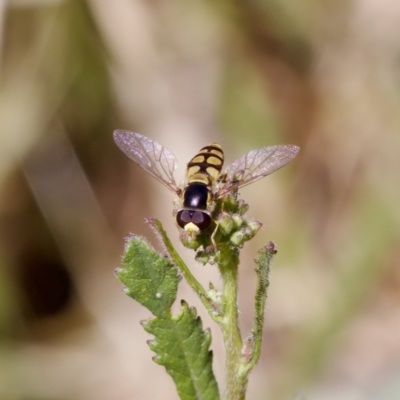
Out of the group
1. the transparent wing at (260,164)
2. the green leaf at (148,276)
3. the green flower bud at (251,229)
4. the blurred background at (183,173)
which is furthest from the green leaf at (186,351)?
the blurred background at (183,173)

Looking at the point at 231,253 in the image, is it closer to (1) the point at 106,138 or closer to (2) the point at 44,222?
(2) the point at 44,222

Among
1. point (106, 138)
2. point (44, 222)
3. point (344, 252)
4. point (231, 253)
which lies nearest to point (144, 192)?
point (106, 138)

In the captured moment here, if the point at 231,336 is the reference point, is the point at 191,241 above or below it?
above

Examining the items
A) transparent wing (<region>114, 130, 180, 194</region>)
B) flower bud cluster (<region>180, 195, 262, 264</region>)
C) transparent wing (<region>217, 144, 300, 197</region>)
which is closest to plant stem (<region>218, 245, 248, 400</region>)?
flower bud cluster (<region>180, 195, 262, 264</region>)

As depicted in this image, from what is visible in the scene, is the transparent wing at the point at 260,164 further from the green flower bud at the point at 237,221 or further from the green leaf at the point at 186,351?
the green leaf at the point at 186,351

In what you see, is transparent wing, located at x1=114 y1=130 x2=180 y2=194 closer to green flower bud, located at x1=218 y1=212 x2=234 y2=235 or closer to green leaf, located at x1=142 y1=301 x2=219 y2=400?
Answer: green flower bud, located at x1=218 y1=212 x2=234 y2=235

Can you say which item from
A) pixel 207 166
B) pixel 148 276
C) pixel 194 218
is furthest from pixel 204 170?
pixel 148 276

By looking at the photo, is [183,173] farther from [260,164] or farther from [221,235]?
[221,235]
